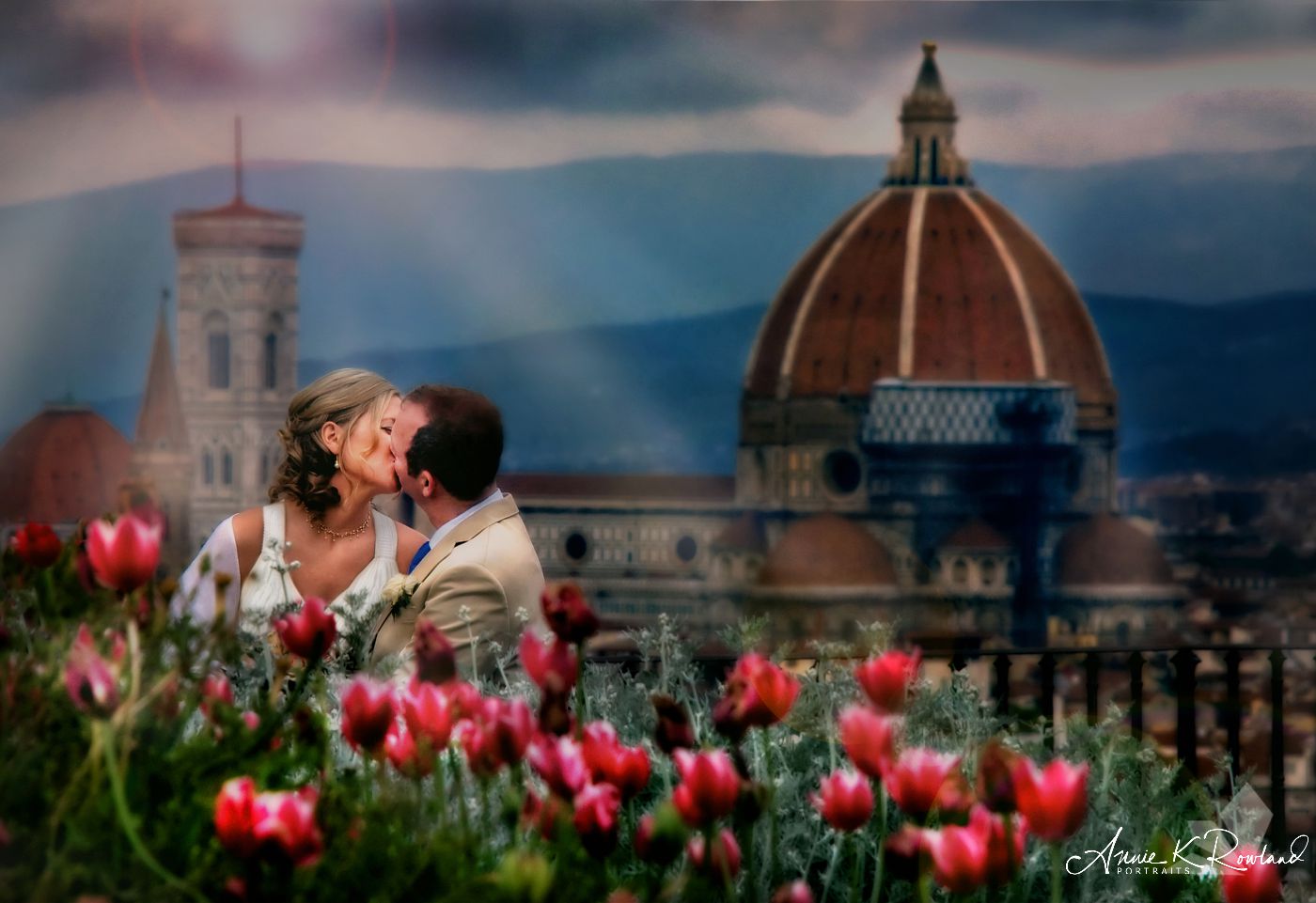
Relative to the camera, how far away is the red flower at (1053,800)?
1.19m

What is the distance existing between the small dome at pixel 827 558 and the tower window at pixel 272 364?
1133 cm

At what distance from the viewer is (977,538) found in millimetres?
43094

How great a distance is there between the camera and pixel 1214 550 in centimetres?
3972

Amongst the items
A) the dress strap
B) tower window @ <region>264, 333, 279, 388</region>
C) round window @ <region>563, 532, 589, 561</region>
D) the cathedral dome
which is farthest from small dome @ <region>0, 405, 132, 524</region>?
the dress strap

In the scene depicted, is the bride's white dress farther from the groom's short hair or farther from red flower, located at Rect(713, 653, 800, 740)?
red flower, located at Rect(713, 653, 800, 740)

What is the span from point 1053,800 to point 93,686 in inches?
22.1

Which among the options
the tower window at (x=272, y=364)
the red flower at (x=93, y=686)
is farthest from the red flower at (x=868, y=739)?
the tower window at (x=272, y=364)

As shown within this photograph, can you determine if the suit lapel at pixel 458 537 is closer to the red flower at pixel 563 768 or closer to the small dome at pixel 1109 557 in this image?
the red flower at pixel 563 768

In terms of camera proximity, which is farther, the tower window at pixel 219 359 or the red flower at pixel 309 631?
the tower window at pixel 219 359

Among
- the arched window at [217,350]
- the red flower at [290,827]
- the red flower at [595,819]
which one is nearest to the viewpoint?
the red flower at [290,827]

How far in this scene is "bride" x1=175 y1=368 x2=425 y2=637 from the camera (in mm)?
2586

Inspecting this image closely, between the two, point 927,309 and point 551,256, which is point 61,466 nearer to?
point 551,256

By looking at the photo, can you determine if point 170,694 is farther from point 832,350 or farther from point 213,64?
point 832,350

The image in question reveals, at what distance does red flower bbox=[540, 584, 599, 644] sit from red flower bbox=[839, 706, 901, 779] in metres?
0.18
